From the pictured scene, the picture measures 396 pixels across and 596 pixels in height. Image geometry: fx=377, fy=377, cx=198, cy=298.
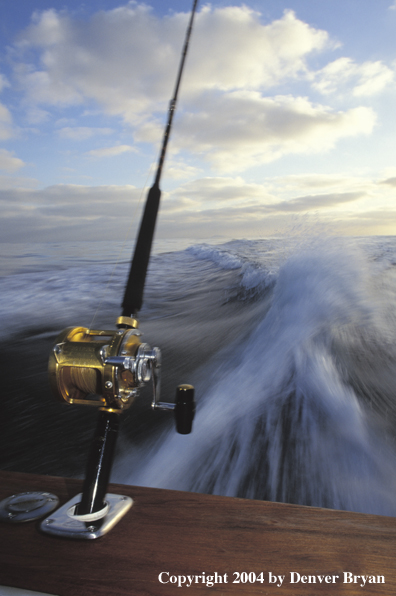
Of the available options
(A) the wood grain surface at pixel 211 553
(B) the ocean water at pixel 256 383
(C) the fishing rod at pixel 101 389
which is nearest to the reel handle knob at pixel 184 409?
(C) the fishing rod at pixel 101 389

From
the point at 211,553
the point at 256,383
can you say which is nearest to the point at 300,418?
the point at 256,383

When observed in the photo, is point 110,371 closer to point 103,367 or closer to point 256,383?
point 103,367

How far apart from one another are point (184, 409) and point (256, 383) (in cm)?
128

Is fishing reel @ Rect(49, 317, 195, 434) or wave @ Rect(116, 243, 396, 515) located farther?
wave @ Rect(116, 243, 396, 515)

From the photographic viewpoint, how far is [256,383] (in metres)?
1.77

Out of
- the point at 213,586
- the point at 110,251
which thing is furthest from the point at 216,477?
the point at 110,251

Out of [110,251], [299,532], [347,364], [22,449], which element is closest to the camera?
[299,532]

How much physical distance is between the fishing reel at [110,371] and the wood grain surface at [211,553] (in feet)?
0.57

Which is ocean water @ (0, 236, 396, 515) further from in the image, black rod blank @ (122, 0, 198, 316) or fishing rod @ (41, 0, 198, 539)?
black rod blank @ (122, 0, 198, 316)

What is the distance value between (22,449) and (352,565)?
1.27 m

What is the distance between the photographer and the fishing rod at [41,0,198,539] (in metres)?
0.52

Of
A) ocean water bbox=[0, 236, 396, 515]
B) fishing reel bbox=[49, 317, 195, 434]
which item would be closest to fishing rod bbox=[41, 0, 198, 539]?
fishing reel bbox=[49, 317, 195, 434]

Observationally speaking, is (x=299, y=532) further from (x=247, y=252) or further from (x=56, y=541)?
(x=247, y=252)

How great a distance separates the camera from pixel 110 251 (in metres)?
4.75
